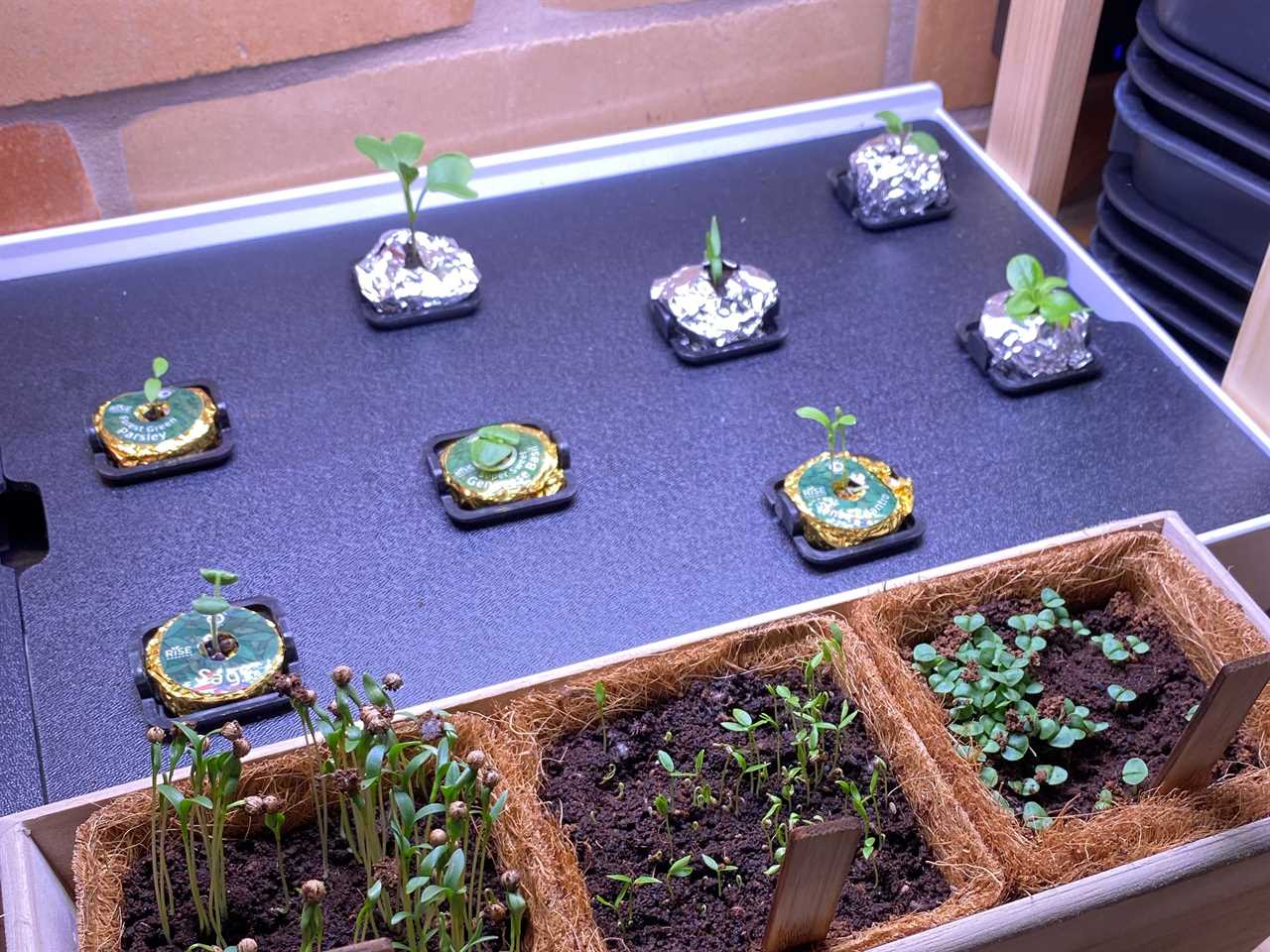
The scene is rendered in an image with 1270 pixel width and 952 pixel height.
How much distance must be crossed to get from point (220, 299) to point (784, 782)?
0.85m

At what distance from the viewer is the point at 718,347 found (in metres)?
1.32

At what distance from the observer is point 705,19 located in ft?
5.11

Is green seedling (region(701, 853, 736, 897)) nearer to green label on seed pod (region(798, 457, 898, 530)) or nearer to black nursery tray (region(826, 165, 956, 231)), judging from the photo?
green label on seed pod (region(798, 457, 898, 530))

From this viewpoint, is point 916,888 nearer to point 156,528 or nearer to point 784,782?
point 784,782

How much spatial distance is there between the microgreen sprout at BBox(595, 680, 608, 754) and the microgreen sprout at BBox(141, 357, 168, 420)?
1.80 ft

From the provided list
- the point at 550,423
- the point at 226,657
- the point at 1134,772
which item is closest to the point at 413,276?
the point at 550,423

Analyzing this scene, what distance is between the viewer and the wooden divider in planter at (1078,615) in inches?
31.7

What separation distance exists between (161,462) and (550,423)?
365 millimetres

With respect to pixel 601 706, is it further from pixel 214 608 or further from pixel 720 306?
pixel 720 306

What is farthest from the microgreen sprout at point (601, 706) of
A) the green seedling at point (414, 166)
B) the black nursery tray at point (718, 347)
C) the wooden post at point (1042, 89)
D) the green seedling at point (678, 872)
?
the wooden post at point (1042, 89)

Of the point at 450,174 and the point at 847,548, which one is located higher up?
the point at 450,174

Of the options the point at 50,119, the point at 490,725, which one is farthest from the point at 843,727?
the point at 50,119

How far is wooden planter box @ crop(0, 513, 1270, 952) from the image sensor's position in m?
0.76

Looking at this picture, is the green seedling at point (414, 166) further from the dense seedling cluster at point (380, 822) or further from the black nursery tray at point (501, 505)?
the dense seedling cluster at point (380, 822)
